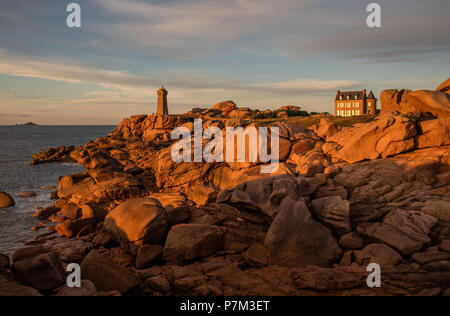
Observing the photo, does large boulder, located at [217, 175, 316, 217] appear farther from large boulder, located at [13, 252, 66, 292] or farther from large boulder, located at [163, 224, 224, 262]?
large boulder, located at [13, 252, 66, 292]

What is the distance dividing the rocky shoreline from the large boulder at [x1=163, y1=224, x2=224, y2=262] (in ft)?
0.16

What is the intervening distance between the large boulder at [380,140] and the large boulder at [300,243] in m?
8.90

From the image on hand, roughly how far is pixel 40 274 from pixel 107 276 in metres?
2.19

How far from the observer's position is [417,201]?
16734 mm

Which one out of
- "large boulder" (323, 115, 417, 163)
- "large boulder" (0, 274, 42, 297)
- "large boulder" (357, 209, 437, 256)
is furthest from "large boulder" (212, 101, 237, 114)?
"large boulder" (0, 274, 42, 297)

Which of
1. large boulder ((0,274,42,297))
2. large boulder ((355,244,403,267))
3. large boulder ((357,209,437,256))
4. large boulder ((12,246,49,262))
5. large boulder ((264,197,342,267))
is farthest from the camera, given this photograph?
large boulder ((264,197,342,267))

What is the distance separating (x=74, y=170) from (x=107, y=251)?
4765 cm

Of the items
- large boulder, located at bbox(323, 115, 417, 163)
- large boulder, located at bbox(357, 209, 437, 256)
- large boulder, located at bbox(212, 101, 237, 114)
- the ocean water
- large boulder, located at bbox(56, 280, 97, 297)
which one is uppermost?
large boulder, located at bbox(212, 101, 237, 114)

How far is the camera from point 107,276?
38.6 feet

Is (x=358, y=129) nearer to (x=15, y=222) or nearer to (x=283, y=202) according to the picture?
(x=283, y=202)

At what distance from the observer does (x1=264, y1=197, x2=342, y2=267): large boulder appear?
45.1 feet

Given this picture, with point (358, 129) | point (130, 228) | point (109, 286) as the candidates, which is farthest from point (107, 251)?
point (358, 129)

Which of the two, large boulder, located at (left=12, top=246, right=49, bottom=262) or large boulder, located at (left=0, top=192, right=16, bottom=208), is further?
large boulder, located at (left=0, top=192, right=16, bottom=208)

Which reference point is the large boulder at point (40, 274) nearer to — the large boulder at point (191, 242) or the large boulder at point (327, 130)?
the large boulder at point (191, 242)
